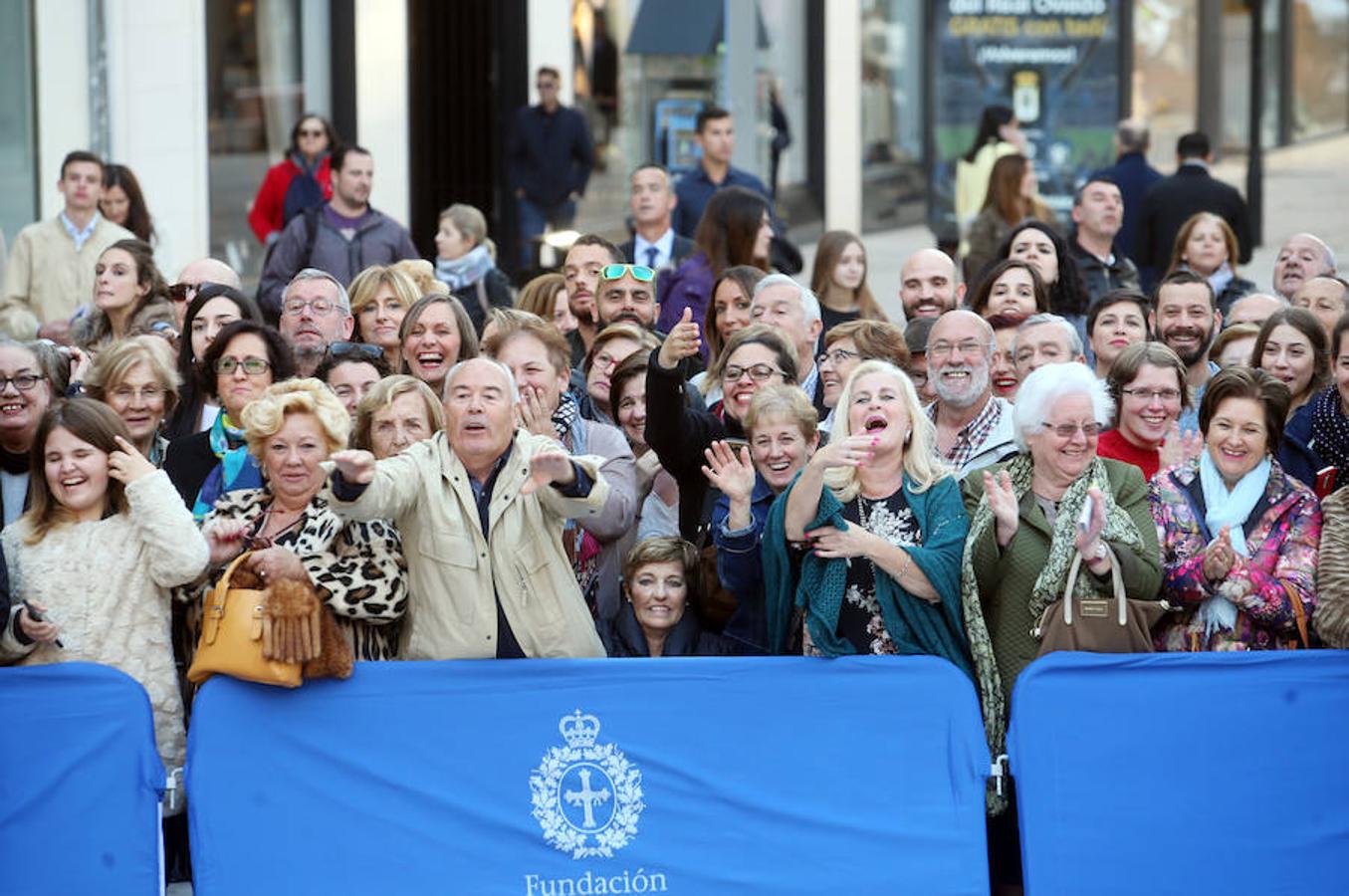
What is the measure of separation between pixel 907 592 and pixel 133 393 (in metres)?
3.03

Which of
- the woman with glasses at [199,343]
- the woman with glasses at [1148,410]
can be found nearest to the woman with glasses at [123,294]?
the woman with glasses at [199,343]

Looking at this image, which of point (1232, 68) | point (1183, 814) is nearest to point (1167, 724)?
point (1183, 814)

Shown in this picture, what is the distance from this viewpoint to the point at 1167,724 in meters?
7.73

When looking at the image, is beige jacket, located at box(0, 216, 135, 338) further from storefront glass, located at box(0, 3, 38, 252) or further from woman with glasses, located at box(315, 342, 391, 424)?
woman with glasses, located at box(315, 342, 391, 424)

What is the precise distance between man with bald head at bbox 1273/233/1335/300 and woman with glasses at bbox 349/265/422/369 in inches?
177

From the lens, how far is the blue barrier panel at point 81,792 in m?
7.59

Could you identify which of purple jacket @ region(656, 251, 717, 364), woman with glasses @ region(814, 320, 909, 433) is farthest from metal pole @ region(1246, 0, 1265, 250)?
woman with glasses @ region(814, 320, 909, 433)

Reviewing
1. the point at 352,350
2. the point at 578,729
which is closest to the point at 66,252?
the point at 352,350

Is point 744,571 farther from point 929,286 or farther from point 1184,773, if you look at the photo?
point 929,286

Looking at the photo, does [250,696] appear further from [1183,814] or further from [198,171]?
[198,171]

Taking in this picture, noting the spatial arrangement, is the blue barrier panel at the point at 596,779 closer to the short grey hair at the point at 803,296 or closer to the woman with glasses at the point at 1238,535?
the woman with glasses at the point at 1238,535

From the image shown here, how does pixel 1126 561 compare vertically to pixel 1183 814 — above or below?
above

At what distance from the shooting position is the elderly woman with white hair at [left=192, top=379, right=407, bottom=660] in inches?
303

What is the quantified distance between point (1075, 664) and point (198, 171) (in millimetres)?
12035
